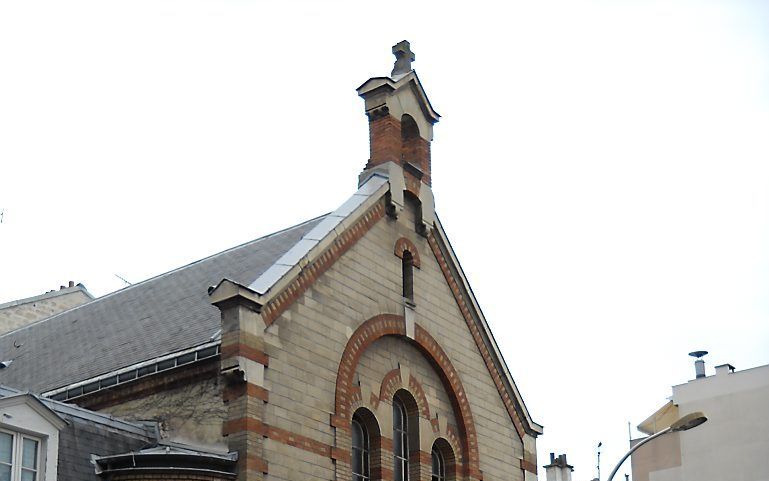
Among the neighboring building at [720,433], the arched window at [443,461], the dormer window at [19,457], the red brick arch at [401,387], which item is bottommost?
the dormer window at [19,457]

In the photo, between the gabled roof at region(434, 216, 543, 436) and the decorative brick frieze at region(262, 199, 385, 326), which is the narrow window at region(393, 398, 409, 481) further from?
the gabled roof at region(434, 216, 543, 436)

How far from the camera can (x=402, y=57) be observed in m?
30.5

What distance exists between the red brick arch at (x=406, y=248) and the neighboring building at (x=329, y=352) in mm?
45

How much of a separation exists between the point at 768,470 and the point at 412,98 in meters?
29.0

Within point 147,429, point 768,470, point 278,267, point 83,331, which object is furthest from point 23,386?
point 768,470

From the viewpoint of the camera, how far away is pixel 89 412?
75.7 ft

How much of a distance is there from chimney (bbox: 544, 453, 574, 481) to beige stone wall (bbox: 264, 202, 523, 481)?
1378 centimetres

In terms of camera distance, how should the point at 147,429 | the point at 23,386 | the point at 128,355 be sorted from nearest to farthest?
the point at 147,429
the point at 128,355
the point at 23,386

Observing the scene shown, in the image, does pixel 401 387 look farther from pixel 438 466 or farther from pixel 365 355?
pixel 438 466

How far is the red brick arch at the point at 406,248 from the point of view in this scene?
2817 cm

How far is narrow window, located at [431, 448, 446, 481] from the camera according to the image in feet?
91.4

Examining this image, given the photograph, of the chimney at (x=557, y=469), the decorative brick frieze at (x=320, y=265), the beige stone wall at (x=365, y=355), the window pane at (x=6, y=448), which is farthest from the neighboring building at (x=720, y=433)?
the window pane at (x=6, y=448)

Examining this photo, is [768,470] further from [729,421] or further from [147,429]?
[147,429]

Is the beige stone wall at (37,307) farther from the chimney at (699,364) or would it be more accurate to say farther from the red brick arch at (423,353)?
the chimney at (699,364)
